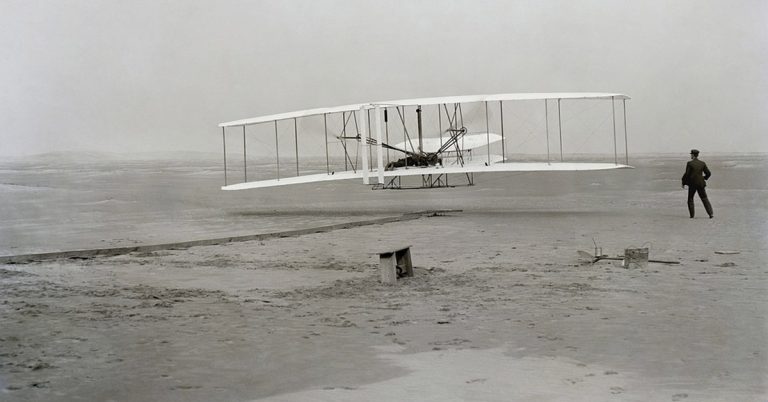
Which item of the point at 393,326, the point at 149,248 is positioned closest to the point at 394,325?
the point at 393,326

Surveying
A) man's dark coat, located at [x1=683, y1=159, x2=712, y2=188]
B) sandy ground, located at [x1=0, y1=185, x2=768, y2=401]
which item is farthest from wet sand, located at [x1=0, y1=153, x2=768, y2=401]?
man's dark coat, located at [x1=683, y1=159, x2=712, y2=188]

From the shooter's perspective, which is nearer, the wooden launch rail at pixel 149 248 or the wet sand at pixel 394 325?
the wet sand at pixel 394 325

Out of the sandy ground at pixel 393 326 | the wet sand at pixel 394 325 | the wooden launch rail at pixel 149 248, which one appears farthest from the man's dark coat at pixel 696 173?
the wooden launch rail at pixel 149 248

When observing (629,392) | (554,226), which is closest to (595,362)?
(629,392)

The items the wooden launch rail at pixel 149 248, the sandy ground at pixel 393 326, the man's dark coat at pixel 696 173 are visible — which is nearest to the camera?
the sandy ground at pixel 393 326

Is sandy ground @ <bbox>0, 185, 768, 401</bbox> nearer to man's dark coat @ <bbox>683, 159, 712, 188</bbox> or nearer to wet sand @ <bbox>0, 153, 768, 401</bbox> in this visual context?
wet sand @ <bbox>0, 153, 768, 401</bbox>

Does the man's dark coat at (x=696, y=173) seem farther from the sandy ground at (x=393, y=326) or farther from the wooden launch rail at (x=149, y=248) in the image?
the wooden launch rail at (x=149, y=248)

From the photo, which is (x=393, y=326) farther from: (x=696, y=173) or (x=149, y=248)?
(x=696, y=173)
